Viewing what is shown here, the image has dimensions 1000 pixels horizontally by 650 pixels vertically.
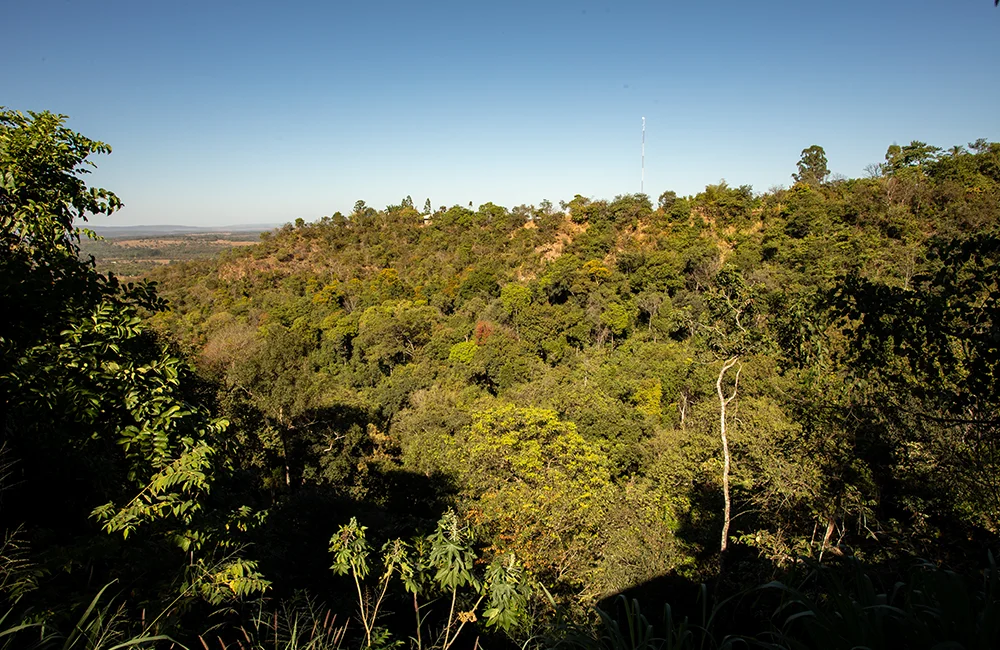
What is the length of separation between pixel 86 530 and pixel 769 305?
22.8 ft

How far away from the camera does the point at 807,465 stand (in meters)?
8.11

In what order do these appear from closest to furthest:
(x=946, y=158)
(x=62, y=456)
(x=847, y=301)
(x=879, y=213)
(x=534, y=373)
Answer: (x=62, y=456) → (x=847, y=301) → (x=534, y=373) → (x=879, y=213) → (x=946, y=158)

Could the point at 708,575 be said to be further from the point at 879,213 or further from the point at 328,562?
the point at 879,213

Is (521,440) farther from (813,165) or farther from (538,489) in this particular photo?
(813,165)

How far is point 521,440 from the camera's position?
34.4 feet

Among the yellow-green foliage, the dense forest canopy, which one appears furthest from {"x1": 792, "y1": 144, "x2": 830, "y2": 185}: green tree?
the yellow-green foliage

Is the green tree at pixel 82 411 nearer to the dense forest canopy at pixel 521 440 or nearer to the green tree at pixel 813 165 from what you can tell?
the dense forest canopy at pixel 521 440

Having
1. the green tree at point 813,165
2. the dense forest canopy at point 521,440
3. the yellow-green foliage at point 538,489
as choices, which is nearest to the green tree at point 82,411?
the dense forest canopy at point 521,440

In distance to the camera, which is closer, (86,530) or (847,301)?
(86,530)

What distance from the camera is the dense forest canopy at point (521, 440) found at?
2723mm

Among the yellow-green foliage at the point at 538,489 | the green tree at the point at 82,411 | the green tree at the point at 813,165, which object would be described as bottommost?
the yellow-green foliage at the point at 538,489

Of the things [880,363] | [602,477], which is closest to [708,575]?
[602,477]

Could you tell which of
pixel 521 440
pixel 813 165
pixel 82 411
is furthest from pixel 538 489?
pixel 813 165

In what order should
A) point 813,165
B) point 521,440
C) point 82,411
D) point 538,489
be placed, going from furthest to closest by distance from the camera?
point 813,165 → point 521,440 → point 538,489 → point 82,411
